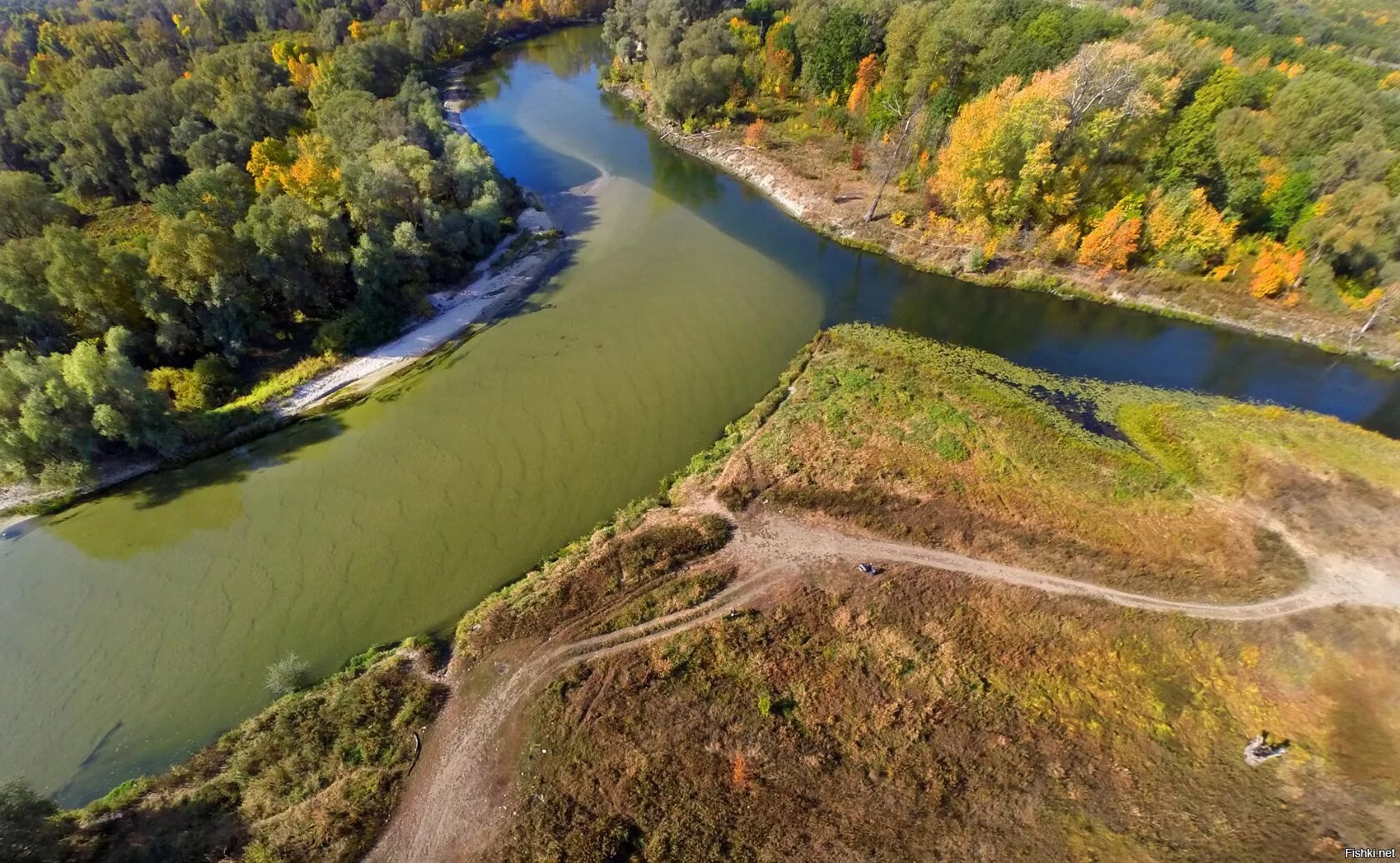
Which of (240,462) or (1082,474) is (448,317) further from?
(1082,474)

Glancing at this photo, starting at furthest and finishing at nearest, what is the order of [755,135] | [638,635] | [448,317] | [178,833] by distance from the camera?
[755,135], [448,317], [638,635], [178,833]

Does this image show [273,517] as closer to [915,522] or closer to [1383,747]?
[915,522]

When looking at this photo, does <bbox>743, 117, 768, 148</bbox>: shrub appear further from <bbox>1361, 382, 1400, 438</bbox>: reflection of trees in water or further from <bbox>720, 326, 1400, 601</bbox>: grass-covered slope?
<bbox>1361, 382, 1400, 438</bbox>: reflection of trees in water

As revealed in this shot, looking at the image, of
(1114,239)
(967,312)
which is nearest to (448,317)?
(967,312)

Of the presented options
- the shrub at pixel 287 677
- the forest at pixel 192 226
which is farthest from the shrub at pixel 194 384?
the shrub at pixel 287 677

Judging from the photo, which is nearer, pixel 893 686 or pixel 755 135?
pixel 893 686

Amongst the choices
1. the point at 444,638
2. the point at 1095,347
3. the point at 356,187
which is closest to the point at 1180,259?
the point at 1095,347

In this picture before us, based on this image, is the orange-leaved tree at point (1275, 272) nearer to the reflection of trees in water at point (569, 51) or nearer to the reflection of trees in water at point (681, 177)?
the reflection of trees in water at point (681, 177)
